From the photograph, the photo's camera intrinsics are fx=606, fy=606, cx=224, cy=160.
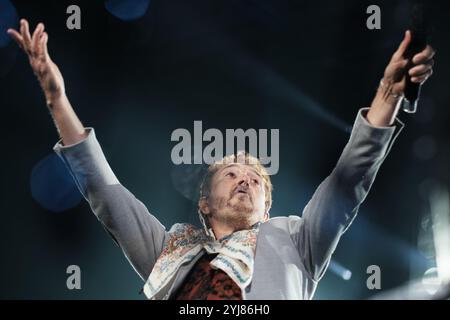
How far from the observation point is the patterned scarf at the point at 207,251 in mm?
1781

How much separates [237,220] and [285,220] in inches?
6.3

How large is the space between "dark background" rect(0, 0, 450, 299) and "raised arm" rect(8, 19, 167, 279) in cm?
36

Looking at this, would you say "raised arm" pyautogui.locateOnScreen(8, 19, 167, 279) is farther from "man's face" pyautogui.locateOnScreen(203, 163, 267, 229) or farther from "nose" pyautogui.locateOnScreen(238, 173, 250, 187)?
"nose" pyautogui.locateOnScreen(238, 173, 250, 187)

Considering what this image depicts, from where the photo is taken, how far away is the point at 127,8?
7.71 ft

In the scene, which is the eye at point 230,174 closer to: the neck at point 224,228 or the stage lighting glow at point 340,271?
the neck at point 224,228

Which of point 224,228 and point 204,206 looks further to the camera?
point 204,206

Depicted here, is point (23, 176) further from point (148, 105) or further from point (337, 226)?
point (337, 226)

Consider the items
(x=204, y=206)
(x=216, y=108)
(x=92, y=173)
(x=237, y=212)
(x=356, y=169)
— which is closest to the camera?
(x=356, y=169)

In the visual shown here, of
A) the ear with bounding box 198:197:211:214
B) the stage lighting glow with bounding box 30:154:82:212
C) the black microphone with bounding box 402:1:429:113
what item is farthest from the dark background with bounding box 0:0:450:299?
the black microphone with bounding box 402:1:429:113

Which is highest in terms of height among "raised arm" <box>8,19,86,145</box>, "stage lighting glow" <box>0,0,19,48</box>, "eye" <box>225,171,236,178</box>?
"stage lighting glow" <box>0,0,19,48</box>

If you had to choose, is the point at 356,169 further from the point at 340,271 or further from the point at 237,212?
the point at 340,271

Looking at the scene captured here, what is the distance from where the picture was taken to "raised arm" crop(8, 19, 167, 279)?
172 centimetres

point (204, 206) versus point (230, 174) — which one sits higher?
Answer: point (230, 174)

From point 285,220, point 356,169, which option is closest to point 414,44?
point 356,169
